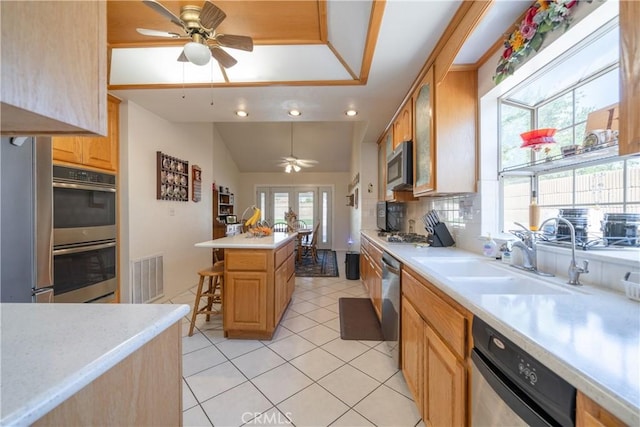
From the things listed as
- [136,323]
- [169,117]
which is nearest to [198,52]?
[136,323]

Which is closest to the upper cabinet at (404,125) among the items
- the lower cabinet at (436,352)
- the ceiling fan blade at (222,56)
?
the lower cabinet at (436,352)

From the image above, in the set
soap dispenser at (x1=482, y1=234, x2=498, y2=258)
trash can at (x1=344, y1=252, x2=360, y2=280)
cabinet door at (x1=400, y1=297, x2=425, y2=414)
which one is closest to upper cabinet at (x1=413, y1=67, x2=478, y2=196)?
soap dispenser at (x1=482, y1=234, x2=498, y2=258)

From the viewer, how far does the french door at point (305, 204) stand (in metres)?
7.70

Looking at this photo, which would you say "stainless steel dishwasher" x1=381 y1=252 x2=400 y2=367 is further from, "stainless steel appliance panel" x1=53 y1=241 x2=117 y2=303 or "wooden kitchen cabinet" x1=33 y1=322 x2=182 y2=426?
"stainless steel appliance panel" x1=53 y1=241 x2=117 y2=303

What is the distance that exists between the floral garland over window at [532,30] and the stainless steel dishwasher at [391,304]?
1.44 m

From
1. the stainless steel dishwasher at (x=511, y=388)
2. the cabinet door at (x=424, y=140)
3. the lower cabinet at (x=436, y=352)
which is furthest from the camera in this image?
the cabinet door at (x=424, y=140)

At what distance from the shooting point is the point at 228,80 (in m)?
2.27

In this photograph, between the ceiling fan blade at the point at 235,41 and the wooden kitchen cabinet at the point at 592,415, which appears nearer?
the wooden kitchen cabinet at the point at 592,415

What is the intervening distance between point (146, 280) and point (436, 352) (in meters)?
3.17

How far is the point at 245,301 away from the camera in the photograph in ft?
7.69

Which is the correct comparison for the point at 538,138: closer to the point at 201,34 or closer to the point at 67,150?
the point at 201,34

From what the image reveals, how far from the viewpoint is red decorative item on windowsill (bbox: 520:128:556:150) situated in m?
1.37

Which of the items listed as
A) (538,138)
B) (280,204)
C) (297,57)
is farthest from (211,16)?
(280,204)

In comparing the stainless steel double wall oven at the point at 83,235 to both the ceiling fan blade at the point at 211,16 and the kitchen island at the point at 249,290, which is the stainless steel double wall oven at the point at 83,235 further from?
the ceiling fan blade at the point at 211,16
